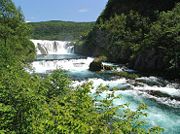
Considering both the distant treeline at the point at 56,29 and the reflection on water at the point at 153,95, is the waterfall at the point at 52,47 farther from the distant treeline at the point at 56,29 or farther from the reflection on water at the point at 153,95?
the reflection on water at the point at 153,95

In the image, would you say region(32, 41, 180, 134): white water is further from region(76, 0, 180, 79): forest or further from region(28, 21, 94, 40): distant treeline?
region(28, 21, 94, 40): distant treeline

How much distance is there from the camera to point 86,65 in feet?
182

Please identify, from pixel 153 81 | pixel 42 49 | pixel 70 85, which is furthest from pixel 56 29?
pixel 70 85

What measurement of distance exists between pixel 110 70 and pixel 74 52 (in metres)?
55.7

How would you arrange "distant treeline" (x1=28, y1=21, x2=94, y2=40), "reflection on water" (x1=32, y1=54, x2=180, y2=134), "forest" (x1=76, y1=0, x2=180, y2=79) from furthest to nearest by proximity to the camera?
1. "distant treeline" (x1=28, y1=21, x2=94, y2=40)
2. "forest" (x1=76, y1=0, x2=180, y2=79)
3. "reflection on water" (x1=32, y1=54, x2=180, y2=134)

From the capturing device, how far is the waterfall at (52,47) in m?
105

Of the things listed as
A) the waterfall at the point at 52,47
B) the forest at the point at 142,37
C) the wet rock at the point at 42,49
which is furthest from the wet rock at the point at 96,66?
the wet rock at the point at 42,49

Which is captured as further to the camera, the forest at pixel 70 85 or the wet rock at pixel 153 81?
the wet rock at pixel 153 81

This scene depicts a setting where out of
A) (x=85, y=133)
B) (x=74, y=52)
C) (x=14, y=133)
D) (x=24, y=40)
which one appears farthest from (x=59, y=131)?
(x=74, y=52)

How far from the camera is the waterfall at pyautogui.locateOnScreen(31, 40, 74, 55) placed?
105188mm

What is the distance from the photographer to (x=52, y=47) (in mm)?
109750

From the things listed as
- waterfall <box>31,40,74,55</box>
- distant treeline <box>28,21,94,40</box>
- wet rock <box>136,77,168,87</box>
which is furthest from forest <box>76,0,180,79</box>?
distant treeline <box>28,21,94,40</box>

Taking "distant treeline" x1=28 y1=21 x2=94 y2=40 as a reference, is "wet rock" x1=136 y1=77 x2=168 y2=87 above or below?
below

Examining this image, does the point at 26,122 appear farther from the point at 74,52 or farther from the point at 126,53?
the point at 74,52
